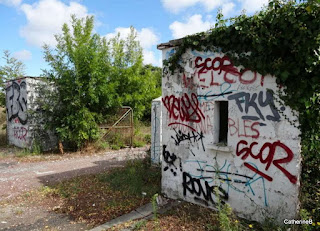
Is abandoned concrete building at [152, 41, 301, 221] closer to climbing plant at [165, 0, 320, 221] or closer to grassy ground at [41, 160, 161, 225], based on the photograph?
climbing plant at [165, 0, 320, 221]

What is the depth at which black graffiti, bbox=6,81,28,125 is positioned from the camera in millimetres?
9984

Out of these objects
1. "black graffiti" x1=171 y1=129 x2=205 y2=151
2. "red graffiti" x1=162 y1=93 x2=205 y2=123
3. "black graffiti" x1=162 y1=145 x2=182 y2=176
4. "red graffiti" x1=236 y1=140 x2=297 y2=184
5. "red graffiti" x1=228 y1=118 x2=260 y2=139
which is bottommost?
"black graffiti" x1=162 y1=145 x2=182 y2=176

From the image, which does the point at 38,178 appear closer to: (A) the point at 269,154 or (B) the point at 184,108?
(B) the point at 184,108

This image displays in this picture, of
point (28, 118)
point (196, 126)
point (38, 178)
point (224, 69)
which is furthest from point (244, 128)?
point (28, 118)

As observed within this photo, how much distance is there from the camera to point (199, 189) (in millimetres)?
4504

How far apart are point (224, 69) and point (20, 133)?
31.8 feet

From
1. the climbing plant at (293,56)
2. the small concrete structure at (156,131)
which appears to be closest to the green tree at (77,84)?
the small concrete structure at (156,131)

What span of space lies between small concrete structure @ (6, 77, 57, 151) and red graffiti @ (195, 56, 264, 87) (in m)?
7.77

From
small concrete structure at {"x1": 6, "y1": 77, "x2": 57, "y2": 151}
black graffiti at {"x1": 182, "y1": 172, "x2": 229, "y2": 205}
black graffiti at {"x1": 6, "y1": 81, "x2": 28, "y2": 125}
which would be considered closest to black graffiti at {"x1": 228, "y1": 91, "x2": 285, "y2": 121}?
black graffiti at {"x1": 182, "y1": 172, "x2": 229, "y2": 205}

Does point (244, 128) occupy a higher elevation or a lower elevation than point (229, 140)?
higher

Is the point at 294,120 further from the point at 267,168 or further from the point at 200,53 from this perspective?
the point at 200,53

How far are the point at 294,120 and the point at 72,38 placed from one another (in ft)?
29.0

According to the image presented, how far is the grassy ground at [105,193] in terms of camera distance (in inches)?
179

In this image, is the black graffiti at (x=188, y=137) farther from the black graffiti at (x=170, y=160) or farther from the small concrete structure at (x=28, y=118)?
the small concrete structure at (x=28, y=118)
